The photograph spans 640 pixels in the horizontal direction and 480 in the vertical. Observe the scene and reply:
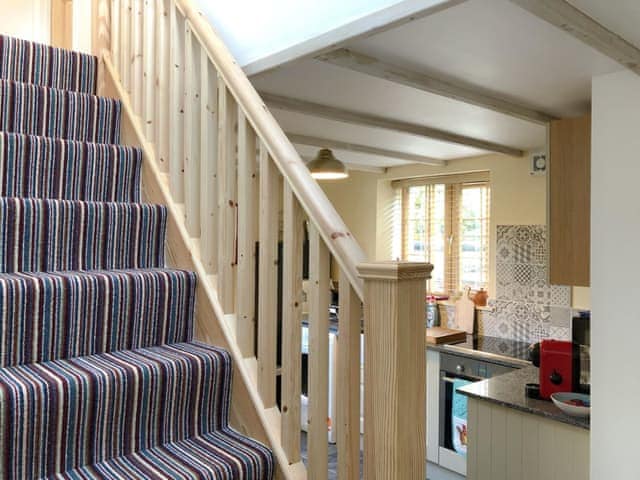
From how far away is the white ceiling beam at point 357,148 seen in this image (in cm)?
370

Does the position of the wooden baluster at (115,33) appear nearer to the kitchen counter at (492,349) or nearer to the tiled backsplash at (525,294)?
the kitchen counter at (492,349)

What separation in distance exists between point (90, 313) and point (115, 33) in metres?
1.50

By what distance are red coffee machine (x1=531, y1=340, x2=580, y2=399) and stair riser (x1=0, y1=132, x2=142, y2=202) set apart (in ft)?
7.65

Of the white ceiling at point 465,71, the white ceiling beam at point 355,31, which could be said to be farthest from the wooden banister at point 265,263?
the white ceiling at point 465,71

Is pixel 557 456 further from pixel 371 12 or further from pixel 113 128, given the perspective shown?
pixel 113 128

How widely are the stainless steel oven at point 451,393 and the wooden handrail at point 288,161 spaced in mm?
3015

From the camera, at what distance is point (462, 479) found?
4098 millimetres

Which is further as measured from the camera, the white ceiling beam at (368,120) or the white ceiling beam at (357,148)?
the white ceiling beam at (357,148)

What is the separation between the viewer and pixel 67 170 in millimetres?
1954

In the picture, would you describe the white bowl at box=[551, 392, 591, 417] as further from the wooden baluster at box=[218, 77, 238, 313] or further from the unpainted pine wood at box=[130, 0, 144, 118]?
the unpainted pine wood at box=[130, 0, 144, 118]

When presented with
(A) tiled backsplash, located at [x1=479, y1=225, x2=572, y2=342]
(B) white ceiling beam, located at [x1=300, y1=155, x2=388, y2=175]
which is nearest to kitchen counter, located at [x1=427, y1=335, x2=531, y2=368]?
(A) tiled backsplash, located at [x1=479, y1=225, x2=572, y2=342]

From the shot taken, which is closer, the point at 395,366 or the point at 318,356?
the point at 395,366

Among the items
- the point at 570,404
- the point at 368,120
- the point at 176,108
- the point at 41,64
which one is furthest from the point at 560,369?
the point at 41,64

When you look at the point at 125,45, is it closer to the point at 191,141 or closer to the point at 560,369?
the point at 191,141
